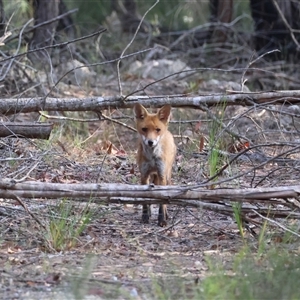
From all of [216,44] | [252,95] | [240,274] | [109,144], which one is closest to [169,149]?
[252,95]

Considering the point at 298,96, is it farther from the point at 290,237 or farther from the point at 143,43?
the point at 143,43

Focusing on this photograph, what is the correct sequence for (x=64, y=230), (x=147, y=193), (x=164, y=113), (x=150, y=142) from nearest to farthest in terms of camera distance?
(x=64, y=230) < (x=147, y=193) < (x=150, y=142) < (x=164, y=113)

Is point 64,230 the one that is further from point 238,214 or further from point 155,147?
point 155,147

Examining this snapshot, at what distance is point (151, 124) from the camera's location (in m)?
6.79

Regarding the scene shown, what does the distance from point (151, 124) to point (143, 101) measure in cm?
95

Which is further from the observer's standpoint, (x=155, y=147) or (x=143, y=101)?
(x=143, y=101)

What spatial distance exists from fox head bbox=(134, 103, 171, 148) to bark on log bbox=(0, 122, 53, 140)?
85cm

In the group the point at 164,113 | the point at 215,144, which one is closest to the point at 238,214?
the point at 215,144

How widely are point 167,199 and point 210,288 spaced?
1.65 metres

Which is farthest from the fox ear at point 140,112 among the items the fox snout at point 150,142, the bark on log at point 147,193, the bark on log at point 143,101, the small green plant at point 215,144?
the bark on log at point 147,193

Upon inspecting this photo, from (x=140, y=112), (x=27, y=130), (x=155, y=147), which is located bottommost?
(x=155, y=147)

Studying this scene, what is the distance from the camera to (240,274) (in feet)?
14.1

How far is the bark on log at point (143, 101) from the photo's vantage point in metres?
7.49

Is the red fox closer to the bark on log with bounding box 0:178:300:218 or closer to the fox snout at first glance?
the fox snout
